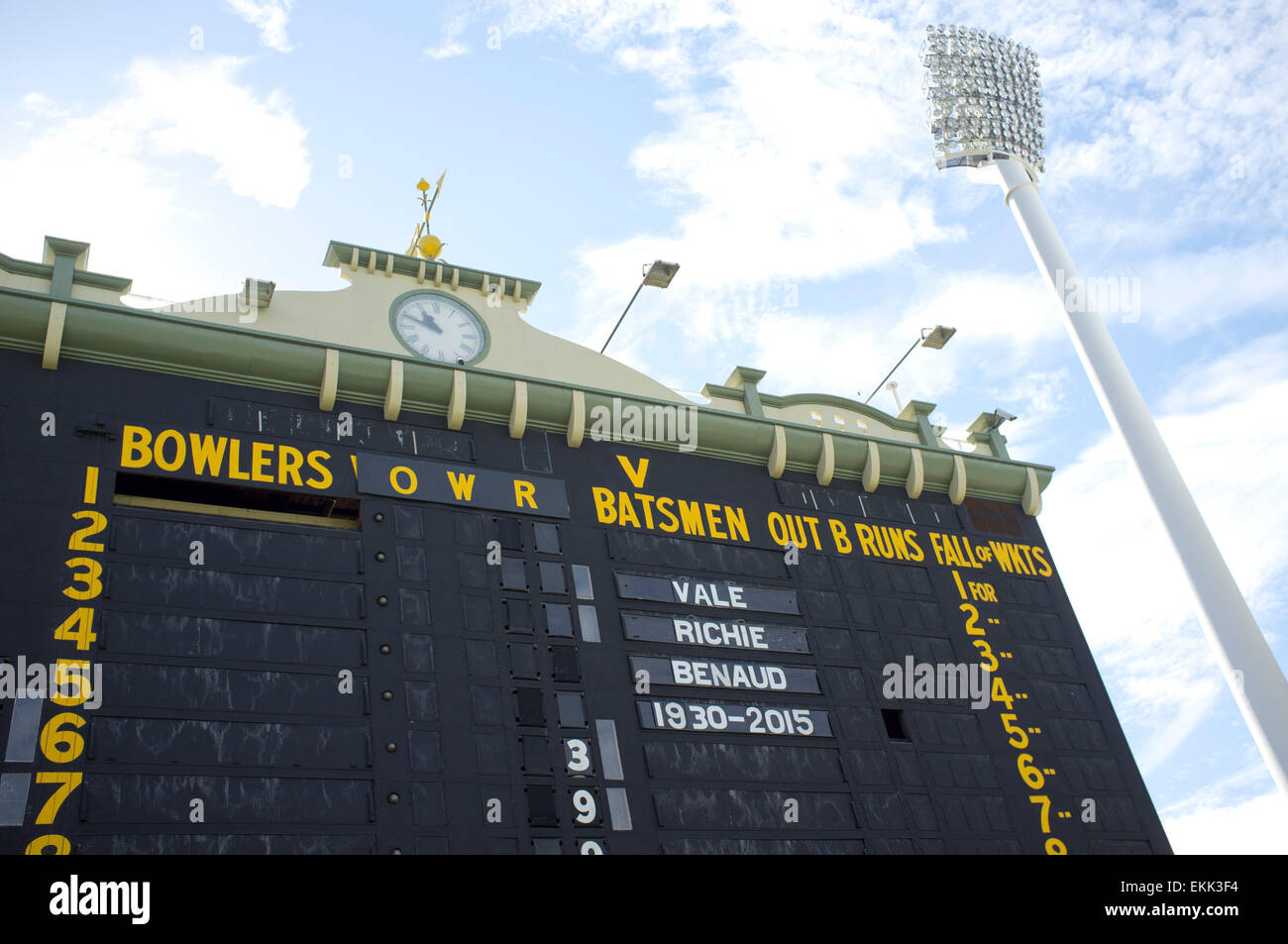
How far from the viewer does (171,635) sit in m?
12.1

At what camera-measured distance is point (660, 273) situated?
18.6 meters

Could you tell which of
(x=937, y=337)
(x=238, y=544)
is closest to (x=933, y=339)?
(x=937, y=337)

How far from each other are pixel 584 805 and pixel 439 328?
7299mm

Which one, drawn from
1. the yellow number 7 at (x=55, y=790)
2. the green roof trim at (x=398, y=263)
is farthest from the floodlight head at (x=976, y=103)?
the yellow number 7 at (x=55, y=790)

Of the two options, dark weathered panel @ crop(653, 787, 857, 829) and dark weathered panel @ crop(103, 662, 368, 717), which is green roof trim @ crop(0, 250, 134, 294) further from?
dark weathered panel @ crop(653, 787, 857, 829)

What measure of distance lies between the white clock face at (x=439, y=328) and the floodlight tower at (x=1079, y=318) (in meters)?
11.7

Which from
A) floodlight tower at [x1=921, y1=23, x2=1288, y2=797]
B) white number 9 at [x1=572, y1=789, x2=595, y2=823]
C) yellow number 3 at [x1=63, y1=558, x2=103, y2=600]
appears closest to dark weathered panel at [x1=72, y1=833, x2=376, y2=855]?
white number 9 at [x1=572, y1=789, x2=595, y2=823]

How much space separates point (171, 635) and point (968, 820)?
9.47 m

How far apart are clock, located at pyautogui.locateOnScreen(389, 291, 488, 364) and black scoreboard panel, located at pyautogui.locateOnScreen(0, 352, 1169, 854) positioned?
146 cm

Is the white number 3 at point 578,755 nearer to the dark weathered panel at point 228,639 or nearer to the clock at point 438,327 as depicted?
the dark weathered panel at point 228,639
